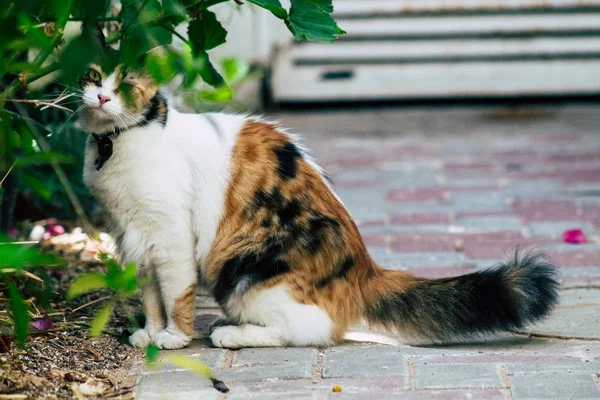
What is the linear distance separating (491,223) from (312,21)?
2.21 metres

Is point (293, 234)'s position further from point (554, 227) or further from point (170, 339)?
point (554, 227)

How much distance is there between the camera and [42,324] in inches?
116

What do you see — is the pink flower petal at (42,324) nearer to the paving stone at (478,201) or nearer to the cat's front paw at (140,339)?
the cat's front paw at (140,339)

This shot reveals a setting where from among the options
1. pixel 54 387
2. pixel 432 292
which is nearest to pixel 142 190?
pixel 54 387

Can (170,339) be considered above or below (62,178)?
below

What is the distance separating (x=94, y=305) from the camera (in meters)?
3.36

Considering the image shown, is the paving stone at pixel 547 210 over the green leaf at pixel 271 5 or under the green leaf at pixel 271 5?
under

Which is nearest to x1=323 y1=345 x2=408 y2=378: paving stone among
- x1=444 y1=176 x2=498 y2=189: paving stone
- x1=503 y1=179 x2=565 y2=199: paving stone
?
x1=503 y1=179 x2=565 y2=199: paving stone

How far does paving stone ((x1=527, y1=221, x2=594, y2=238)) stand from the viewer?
4.34m

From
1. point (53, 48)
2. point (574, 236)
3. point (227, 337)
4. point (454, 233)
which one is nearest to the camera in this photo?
point (53, 48)

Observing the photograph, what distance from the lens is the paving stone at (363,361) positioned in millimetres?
2639

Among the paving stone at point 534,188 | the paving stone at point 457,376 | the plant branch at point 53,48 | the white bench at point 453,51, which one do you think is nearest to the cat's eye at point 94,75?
the plant branch at point 53,48

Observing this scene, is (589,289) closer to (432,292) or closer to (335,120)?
(432,292)

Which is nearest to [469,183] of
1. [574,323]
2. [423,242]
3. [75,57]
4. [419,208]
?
[419,208]
